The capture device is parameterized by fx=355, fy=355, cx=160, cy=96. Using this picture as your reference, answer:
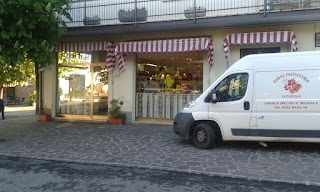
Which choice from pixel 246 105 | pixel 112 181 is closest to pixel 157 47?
pixel 246 105

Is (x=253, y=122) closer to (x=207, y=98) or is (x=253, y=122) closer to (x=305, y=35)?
(x=207, y=98)

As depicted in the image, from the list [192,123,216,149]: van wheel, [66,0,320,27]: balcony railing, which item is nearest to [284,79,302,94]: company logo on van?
[192,123,216,149]: van wheel

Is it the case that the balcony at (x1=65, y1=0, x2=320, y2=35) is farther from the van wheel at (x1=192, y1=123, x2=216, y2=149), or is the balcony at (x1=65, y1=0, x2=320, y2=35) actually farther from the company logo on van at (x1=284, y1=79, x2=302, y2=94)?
the van wheel at (x1=192, y1=123, x2=216, y2=149)

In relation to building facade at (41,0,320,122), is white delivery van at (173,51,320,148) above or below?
below

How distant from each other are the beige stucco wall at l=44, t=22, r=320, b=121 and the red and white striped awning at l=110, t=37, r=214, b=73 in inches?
16.7

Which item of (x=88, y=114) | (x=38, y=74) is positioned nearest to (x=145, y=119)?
(x=88, y=114)

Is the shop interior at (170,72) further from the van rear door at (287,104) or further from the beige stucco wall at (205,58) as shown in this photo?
the van rear door at (287,104)

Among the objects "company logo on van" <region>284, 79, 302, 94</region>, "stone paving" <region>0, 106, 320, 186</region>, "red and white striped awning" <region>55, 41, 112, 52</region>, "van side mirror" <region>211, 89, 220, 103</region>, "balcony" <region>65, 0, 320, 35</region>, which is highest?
"balcony" <region>65, 0, 320, 35</region>

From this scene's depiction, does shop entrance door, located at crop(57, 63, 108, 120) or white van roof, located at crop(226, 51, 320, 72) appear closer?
white van roof, located at crop(226, 51, 320, 72)

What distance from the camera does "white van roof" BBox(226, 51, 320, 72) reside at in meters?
8.18

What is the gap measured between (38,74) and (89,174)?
10.6 meters

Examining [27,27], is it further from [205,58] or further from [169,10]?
[205,58]

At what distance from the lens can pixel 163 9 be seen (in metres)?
13.3

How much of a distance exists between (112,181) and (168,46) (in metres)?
7.23
